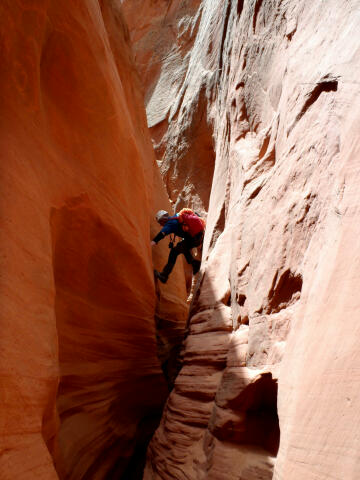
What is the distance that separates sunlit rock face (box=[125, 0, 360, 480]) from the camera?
2.38 m

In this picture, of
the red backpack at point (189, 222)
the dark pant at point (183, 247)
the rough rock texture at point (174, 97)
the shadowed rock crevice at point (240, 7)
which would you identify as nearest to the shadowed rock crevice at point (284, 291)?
the red backpack at point (189, 222)

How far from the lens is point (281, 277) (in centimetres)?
354

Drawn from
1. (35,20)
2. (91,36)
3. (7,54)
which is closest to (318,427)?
(7,54)

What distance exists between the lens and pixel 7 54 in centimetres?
373

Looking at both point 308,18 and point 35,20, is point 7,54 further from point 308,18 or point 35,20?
point 308,18

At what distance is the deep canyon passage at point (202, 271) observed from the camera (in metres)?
2.64

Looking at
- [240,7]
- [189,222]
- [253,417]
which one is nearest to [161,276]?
[189,222]

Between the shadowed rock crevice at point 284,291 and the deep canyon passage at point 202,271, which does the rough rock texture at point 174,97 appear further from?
the shadowed rock crevice at point 284,291

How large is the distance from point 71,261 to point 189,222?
112 inches

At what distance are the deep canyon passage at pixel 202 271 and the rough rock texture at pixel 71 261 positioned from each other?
2 cm

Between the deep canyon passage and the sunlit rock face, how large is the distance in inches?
0.8

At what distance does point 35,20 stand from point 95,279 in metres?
3.14

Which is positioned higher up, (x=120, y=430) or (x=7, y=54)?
(x=7, y=54)

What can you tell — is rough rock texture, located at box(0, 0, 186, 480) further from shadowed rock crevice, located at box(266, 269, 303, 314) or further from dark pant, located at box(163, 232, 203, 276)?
shadowed rock crevice, located at box(266, 269, 303, 314)
